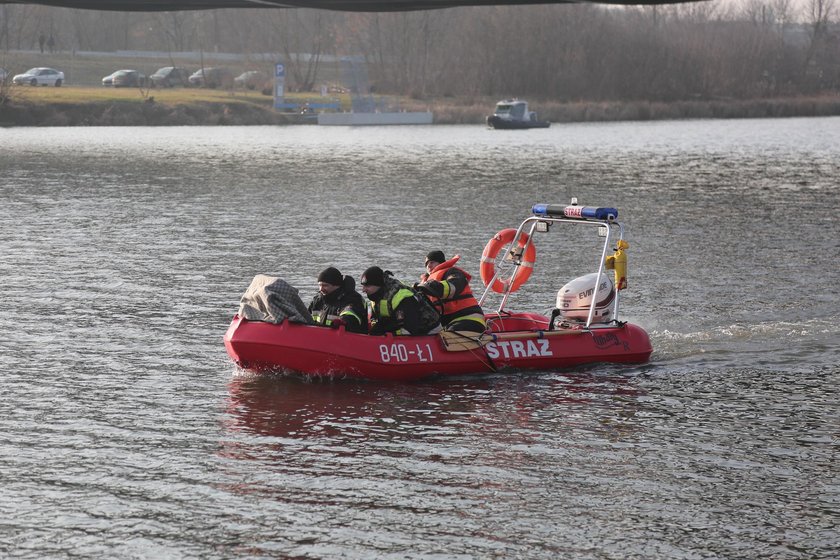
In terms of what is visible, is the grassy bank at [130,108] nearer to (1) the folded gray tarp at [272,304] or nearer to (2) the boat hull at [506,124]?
(2) the boat hull at [506,124]

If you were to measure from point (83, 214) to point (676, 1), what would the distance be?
2197 cm

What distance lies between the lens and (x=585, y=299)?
16.8 m

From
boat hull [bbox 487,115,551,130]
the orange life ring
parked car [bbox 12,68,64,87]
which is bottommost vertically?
the orange life ring

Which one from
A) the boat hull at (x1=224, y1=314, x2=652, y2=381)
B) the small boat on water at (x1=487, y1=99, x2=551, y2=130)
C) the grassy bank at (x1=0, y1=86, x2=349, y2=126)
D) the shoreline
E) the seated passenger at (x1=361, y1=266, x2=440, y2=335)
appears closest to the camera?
the boat hull at (x1=224, y1=314, x2=652, y2=381)

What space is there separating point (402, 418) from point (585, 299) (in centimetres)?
401

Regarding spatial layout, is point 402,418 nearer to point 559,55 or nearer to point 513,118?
point 513,118

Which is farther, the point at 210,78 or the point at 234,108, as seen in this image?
the point at 210,78

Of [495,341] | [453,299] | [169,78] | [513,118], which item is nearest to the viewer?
[453,299]

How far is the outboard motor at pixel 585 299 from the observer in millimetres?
16797

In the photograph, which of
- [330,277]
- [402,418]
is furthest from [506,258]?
[402,418]

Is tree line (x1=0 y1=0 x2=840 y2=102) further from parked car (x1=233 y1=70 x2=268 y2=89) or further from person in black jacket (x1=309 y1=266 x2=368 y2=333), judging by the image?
person in black jacket (x1=309 y1=266 x2=368 y2=333)

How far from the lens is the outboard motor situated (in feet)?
55.1

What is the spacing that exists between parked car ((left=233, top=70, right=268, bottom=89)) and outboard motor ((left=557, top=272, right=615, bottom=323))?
3687 inches

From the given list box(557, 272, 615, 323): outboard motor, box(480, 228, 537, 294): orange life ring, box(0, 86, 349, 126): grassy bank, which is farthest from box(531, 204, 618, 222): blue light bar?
box(0, 86, 349, 126): grassy bank
